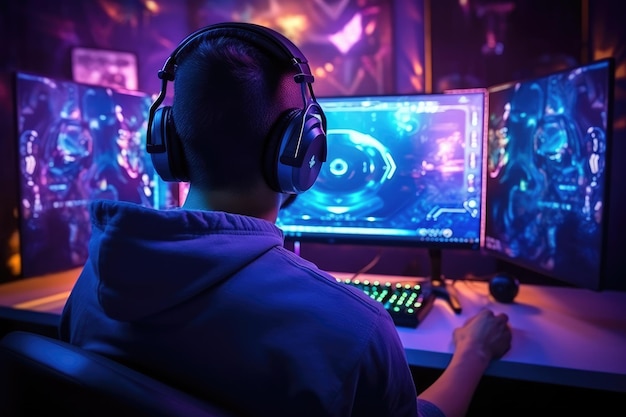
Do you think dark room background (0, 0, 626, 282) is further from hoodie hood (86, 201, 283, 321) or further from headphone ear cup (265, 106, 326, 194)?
hoodie hood (86, 201, 283, 321)

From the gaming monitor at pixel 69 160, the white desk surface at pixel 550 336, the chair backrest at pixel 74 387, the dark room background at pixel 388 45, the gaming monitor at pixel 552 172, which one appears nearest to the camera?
the chair backrest at pixel 74 387

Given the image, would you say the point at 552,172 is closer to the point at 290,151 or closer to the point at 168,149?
the point at 290,151

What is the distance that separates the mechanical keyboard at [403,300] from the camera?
43.3 inches

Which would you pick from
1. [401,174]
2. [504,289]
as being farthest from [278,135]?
[504,289]

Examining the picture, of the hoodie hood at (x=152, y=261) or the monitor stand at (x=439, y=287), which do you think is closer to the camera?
the hoodie hood at (x=152, y=261)

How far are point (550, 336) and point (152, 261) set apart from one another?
2.83 feet

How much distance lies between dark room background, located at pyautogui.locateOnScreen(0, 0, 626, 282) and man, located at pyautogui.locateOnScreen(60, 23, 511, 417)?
3.46ft

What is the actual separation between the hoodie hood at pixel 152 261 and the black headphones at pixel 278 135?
203 mm

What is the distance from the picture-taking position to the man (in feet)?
1.78

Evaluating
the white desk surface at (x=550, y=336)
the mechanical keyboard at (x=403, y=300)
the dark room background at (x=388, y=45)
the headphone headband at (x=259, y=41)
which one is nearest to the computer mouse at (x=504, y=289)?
the white desk surface at (x=550, y=336)

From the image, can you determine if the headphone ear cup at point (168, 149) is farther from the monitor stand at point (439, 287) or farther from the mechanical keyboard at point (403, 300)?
the monitor stand at point (439, 287)

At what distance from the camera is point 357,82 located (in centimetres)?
176

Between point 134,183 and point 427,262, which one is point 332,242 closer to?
point 427,262

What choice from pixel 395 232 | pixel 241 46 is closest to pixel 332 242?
pixel 395 232
